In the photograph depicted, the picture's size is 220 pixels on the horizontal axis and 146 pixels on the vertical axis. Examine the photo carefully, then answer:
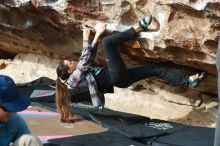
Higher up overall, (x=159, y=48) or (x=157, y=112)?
(x=159, y=48)

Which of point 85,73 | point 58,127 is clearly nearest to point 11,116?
point 58,127

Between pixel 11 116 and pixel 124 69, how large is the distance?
1725mm

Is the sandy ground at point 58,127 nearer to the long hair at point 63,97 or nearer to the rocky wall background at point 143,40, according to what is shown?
the long hair at point 63,97

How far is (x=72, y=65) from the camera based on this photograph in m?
4.00

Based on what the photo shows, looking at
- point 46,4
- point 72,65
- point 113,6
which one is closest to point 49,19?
point 46,4

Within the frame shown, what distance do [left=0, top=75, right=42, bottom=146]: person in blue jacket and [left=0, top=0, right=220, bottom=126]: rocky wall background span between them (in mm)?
1595

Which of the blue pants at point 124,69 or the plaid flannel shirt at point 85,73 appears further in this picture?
the plaid flannel shirt at point 85,73

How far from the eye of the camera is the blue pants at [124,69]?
11.8 feet

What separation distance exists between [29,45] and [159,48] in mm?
2507

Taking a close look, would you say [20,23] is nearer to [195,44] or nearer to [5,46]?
[5,46]

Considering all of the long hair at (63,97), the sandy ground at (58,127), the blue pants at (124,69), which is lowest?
the sandy ground at (58,127)

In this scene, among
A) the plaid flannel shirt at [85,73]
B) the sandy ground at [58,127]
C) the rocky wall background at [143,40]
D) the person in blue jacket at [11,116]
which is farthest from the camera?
the plaid flannel shirt at [85,73]

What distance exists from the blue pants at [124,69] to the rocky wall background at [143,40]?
0.14 m

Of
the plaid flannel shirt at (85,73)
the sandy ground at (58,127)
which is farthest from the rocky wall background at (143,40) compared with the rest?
the sandy ground at (58,127)
